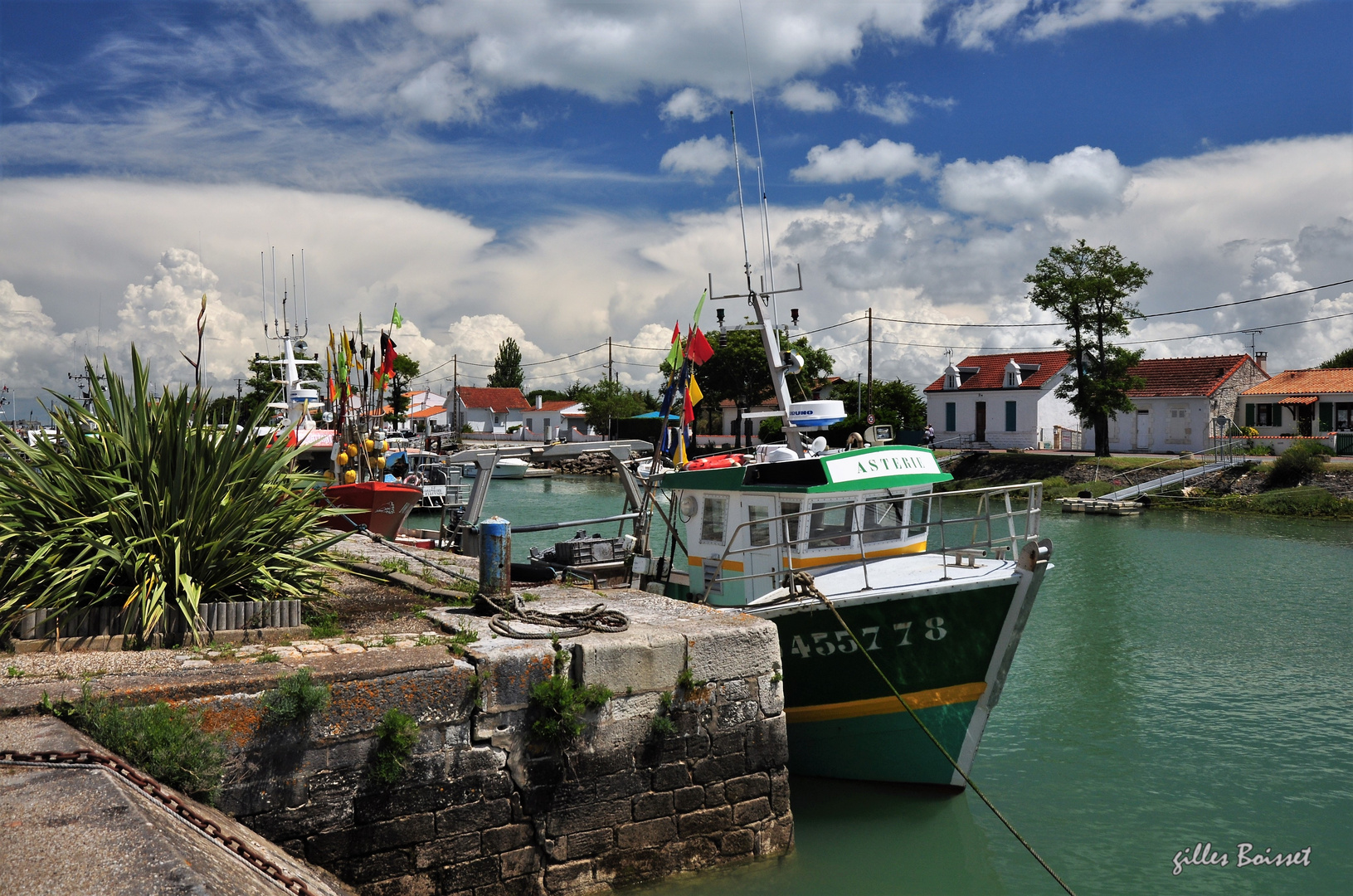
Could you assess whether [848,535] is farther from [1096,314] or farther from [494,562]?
[1096,314]

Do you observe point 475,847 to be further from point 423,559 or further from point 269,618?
point 423,559

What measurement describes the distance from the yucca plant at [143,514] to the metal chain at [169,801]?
1.72 metres

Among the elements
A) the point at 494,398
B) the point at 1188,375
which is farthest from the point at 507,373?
the point at 1188,375

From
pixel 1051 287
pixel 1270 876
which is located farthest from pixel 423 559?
pixel 1051 287

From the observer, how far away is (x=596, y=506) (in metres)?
43.5

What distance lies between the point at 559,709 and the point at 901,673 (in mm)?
4002

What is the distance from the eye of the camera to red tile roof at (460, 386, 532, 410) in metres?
86.8

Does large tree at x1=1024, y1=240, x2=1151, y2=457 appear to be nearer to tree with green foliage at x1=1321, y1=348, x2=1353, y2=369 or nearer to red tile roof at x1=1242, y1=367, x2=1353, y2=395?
red tile roof at x1=1242, y1=367, x2=1353, y2=395

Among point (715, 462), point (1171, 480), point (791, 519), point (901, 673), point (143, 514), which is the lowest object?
point (901, 673)

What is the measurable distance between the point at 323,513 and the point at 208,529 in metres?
1.05

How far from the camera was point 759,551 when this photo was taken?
10.4 metres

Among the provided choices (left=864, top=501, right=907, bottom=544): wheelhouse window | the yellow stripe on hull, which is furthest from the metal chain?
(left=864, top=501, right=907, bottom=544): wheelhouse window

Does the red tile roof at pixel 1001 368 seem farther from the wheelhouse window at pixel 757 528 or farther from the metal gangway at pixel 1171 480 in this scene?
the wheelhouse window at pixel 757 528

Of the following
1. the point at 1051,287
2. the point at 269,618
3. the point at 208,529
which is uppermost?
the point at 1051,287
